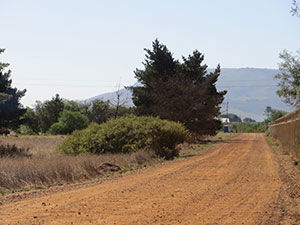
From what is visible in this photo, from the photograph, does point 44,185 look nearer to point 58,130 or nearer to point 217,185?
point 217,185

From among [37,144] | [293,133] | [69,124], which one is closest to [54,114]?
[69,124]

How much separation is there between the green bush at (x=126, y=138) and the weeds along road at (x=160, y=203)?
10.7 m

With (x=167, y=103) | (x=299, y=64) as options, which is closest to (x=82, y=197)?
(x=299, y=64)

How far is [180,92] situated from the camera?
5688 cm

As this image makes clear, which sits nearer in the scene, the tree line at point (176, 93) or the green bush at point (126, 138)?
Answer: the green bush at point (126, 138)

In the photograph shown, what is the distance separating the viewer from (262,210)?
11234mm

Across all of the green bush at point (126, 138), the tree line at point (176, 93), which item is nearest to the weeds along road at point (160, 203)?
the green bush at point (126, 138)

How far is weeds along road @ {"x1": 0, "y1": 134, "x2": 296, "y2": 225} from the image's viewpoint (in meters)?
9.96

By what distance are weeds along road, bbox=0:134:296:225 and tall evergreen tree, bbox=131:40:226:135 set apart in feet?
125

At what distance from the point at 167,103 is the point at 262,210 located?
44.6 metres

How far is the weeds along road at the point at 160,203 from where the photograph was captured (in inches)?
392

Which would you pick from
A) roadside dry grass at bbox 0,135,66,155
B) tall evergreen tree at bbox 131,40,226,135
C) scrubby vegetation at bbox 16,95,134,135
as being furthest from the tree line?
scrubby vegetation at bbox 16,95,134,135

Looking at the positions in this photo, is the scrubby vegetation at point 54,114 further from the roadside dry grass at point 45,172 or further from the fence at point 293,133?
the roadside dry grass at point 45,172

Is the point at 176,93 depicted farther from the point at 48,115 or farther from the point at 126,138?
the point at 48,115
